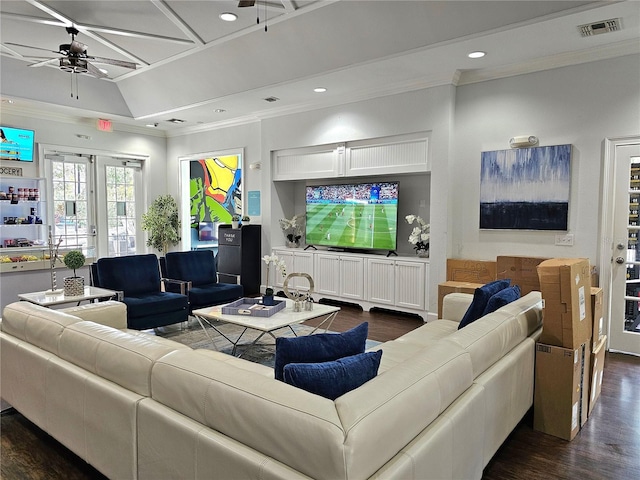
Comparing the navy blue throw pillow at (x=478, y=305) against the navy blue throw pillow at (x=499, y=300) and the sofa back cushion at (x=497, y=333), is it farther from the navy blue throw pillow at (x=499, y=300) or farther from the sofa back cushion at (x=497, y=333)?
the sofa back cushion at (x=497, y=333)

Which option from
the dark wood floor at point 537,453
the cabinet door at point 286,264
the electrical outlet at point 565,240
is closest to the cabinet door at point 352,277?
the cabinet door at point 286,264

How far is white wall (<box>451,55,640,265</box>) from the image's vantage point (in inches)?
170

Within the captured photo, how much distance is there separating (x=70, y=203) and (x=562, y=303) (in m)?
7.59

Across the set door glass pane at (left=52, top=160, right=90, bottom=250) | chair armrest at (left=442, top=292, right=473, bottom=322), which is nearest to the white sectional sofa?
chair armrest at (left=442, top=292, right=473, bottom=322)

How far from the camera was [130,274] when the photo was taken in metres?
4.83

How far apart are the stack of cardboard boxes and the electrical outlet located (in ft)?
6.49

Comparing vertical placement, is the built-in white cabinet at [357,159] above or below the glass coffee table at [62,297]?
above

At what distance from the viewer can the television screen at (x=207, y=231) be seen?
887 centimetres

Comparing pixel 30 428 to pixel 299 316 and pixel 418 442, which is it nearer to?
pixel 299 316

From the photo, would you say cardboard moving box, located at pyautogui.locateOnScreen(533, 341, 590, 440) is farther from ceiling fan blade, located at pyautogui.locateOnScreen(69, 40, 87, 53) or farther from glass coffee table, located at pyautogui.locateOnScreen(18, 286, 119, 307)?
ceiling fan blade, located at pyautogui.locateOnScreen(69, 40, 87, 53)

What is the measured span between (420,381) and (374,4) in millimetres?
3545

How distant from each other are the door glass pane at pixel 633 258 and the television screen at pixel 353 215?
8.70 ft

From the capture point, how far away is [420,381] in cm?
161

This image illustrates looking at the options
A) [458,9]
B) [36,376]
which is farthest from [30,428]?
[458,9]
